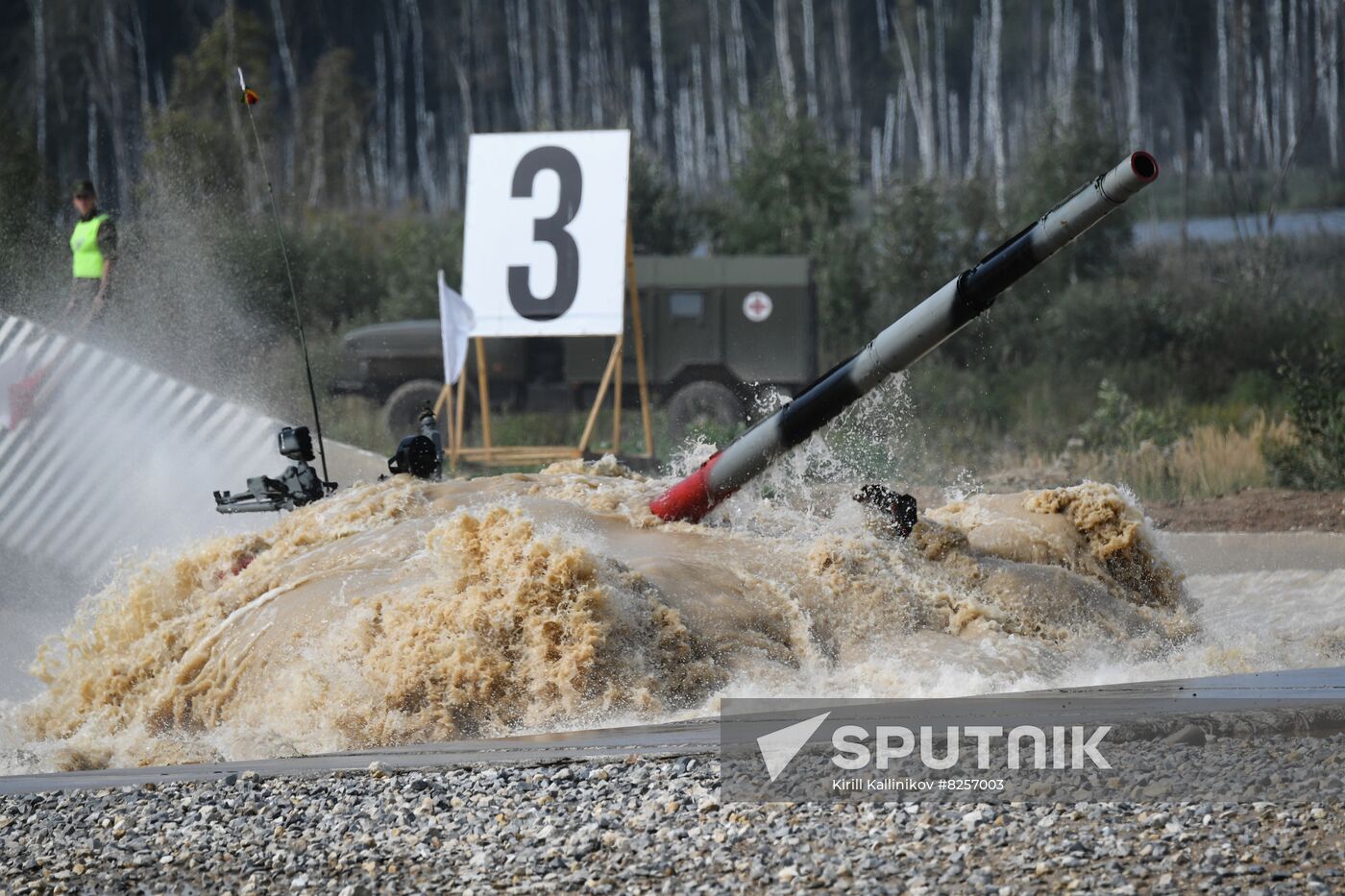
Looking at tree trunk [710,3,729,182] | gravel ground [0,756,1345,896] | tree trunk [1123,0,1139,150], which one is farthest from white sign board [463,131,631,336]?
tree trunk [710,3,729,182]

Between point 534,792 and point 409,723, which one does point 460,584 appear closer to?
point 409,723

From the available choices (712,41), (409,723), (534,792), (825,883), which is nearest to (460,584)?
(409,723)

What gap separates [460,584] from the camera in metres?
7.75

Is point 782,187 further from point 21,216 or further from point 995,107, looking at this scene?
point 21,216

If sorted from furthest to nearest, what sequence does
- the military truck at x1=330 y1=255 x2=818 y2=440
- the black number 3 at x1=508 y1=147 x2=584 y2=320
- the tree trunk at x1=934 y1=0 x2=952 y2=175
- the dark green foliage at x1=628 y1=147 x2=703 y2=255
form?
the tree trunk at x1=934 y1=0 x2=952 y2=175 < the dark green foliage at x1=628 y1=147 x2=703 y2=255 < the military truck at x1=330 y1=255 x2=818 y2=440 < the black number 3 at x1=508 y1=147 x2=584 y2=320

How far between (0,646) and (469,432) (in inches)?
370

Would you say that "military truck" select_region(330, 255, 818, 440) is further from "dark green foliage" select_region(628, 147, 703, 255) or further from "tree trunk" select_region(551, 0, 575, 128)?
"tree trunk" select_region(551, 0, 575, 128)

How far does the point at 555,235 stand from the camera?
50.0ft

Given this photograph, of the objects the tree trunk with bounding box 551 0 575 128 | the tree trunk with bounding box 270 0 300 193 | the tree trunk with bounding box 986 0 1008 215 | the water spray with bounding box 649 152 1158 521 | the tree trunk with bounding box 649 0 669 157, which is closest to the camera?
the water spray with bounding box 649 152 1158 521

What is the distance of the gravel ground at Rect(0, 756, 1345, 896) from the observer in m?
4.44

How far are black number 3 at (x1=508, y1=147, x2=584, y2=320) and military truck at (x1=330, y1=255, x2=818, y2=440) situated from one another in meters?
5.01

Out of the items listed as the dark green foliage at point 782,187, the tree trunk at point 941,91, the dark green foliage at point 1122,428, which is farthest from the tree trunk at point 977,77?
the dark green foliage at point 1122,428

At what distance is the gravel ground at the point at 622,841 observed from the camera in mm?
4438

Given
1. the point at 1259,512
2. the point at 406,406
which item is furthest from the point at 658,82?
the point at 1259,512
